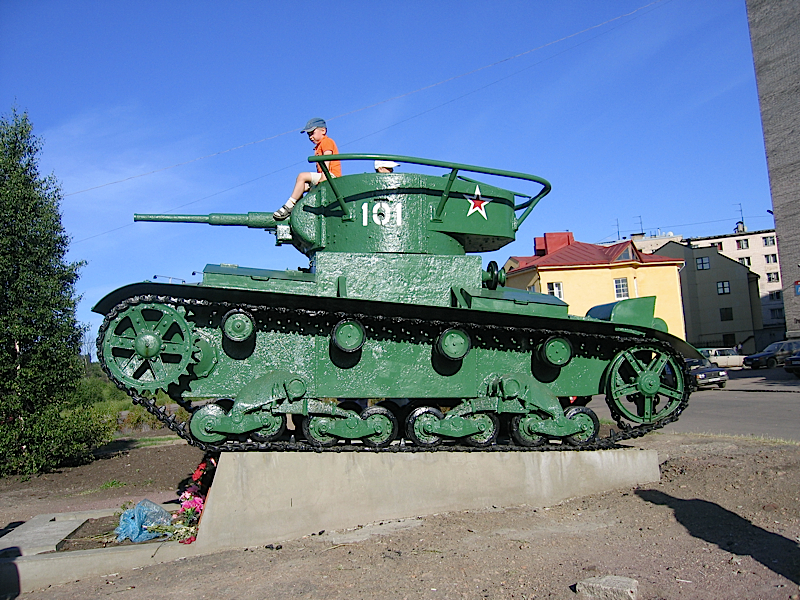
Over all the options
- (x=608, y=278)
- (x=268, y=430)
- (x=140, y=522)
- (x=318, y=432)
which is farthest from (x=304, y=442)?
(x=608, y=278)

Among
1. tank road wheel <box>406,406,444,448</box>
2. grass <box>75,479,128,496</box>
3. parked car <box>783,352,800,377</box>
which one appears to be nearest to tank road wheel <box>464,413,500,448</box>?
tank road wheel <box>406,406,444,448</box>

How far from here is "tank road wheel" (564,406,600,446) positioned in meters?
8.93

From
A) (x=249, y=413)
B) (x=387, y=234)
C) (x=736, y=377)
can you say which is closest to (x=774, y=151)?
(x=736, y=377)

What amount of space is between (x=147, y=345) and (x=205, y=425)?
1.15 metres

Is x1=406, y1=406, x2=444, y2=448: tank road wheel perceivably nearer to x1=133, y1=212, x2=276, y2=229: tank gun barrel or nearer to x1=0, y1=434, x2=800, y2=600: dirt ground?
x1=0, y1=434, x2=800, y2=600: dirt ground

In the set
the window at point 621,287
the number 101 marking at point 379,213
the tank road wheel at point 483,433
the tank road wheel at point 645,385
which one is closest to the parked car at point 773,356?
the window at point 621,287

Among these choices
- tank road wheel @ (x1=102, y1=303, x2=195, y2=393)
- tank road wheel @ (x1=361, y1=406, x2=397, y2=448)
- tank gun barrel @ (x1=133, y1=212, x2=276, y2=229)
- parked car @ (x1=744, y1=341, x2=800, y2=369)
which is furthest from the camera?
parked car @ (x1=744, y1=341, x2=800, y2=369)

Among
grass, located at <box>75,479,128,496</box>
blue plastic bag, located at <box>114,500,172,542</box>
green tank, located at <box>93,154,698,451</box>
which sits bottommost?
grass, located at <box>75,479,128,496</box>

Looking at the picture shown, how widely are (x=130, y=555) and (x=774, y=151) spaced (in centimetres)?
4085

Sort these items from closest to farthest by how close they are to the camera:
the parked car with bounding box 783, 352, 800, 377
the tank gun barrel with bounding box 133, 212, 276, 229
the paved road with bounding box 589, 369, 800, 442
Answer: the tank gun barrel with bounding box 133, 212, 276, 229
the paved road with bounding box 589, 369, 800, 442
the parked car with bounding box 783, 352, 800, 377

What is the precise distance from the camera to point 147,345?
7.63m

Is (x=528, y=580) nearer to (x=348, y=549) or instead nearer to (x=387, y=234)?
(x=348, y=549)

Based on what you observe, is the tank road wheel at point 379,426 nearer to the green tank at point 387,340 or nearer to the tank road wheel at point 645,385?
the green tank at point 387,340

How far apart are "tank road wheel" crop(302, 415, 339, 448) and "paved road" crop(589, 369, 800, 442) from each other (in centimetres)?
886
